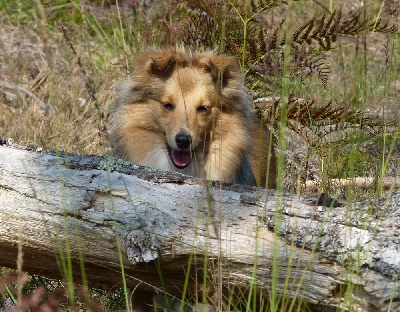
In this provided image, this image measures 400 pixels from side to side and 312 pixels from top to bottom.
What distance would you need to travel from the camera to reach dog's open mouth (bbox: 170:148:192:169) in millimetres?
4480

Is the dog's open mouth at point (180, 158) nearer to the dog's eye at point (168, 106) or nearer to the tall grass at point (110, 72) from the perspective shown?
the dog's eye at point (168, 106)

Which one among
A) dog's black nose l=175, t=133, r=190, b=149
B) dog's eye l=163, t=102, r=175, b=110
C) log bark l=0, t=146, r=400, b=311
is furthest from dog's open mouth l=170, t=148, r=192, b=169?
log bark l=0, t=146, r=400, b=311

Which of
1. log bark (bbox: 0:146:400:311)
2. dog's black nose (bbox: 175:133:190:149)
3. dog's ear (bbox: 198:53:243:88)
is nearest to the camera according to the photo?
log bark (bbox: 0:146:400:311)

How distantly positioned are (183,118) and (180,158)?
0.96 feet

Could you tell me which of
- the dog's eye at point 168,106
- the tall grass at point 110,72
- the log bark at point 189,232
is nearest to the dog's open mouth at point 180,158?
the dog's eye at point 168,106

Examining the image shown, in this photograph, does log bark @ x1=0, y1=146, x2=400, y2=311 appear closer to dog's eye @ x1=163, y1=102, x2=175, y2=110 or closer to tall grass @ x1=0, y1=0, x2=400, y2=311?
tall grass @ x1=0, y1=0, x2=400, y2=311

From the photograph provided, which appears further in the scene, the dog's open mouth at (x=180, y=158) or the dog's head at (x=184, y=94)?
the dog's open mouth at (x=180, y=158)

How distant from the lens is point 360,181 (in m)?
3.94

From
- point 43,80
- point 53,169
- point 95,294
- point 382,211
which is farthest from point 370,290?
point 43,80

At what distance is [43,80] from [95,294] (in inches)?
149

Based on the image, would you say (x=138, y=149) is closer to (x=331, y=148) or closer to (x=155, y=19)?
(x=331, y=148)

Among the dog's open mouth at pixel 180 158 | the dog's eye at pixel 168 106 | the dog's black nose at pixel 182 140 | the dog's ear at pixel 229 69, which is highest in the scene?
the dog's ear at pixel 229 69

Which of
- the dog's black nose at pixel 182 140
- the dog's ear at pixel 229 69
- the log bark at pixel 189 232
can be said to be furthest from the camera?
the dog's ear at pixel 229 69

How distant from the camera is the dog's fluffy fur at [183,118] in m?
4.37
